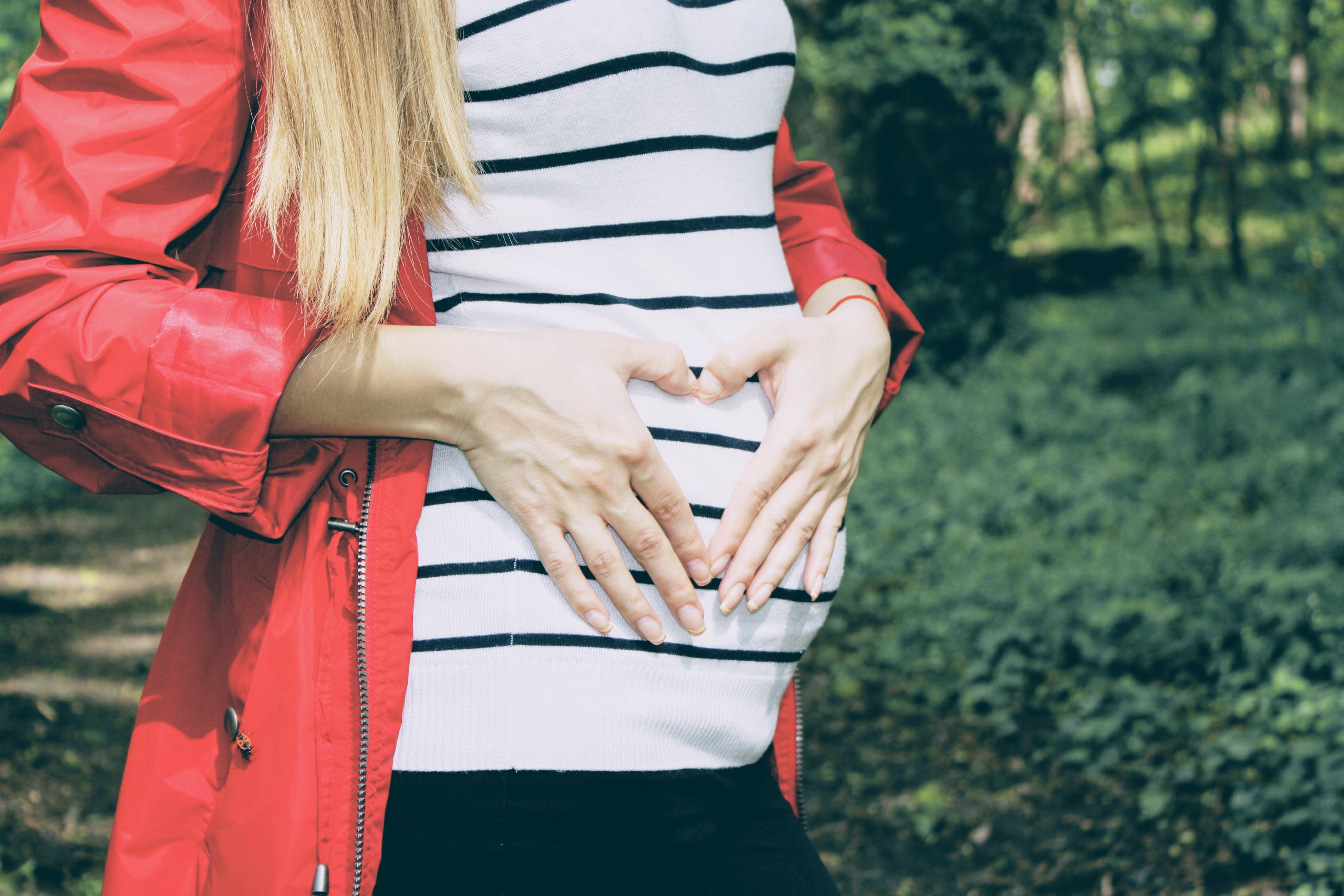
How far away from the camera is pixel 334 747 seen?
1029 mm


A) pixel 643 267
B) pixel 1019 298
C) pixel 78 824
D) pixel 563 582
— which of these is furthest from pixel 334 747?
pixel 1019 298

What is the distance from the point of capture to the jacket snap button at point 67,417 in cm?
96

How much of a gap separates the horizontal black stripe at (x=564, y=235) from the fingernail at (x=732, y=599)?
0.39 meters

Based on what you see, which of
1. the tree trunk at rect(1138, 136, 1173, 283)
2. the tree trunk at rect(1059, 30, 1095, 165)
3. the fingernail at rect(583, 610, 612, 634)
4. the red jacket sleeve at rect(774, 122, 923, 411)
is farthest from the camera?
the tree trunk at rect(1138, 136, 1173, 283)

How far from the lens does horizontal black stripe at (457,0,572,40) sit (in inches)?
43.8

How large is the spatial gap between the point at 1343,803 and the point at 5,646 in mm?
5291

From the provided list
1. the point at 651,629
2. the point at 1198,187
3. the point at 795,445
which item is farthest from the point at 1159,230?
the point at 651,629

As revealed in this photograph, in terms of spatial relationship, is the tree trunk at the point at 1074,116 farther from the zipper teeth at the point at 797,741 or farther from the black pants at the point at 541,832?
the black pants at the point at 541,832

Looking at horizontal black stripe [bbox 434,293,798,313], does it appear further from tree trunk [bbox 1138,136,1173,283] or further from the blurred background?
tree trunk [bbox 1138,136,1173,283]

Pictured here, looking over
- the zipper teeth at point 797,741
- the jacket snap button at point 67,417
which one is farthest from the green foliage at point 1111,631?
the jacket snap button at point 67,417

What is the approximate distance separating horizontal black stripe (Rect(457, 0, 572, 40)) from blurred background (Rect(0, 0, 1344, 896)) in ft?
9.41

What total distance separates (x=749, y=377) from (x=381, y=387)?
40 centimetres

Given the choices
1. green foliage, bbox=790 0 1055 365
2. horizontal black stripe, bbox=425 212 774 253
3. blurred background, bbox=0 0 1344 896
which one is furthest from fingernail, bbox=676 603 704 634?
green foliage, bbox=790 0 1055 365

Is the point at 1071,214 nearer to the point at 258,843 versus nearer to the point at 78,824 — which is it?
the point at 78,824
